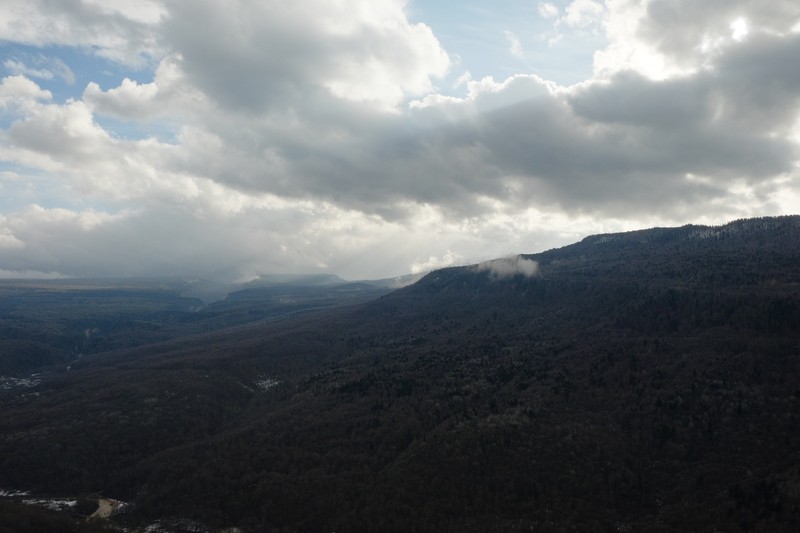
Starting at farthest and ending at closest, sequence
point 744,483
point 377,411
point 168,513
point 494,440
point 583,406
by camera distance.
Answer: point 377,411 → point 583,406 → point 494,440 → point 168,513 → point 744,483

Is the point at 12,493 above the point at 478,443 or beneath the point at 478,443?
beneath

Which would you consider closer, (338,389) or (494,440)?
(494,440)

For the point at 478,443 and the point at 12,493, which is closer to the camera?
the point at 478,443

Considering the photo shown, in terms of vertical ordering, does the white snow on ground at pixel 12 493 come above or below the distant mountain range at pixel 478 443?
below

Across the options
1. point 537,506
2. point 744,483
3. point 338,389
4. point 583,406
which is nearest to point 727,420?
point 744,483

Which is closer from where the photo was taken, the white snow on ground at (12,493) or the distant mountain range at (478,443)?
the distant mountain range at (478,443)

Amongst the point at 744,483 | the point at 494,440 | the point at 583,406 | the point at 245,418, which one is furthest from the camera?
the point at 245,418

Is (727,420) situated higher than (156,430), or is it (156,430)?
(727,420)

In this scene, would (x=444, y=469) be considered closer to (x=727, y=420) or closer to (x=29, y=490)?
(x=727, y=420)

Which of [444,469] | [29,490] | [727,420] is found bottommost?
[29,490]

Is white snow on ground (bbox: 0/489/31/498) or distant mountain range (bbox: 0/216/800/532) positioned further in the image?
white snow on ground (bbox: 0/489/31/498)

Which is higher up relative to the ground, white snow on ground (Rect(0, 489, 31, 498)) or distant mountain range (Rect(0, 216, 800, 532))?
distant mountain range (Rect(0, 216, 800, 532))
